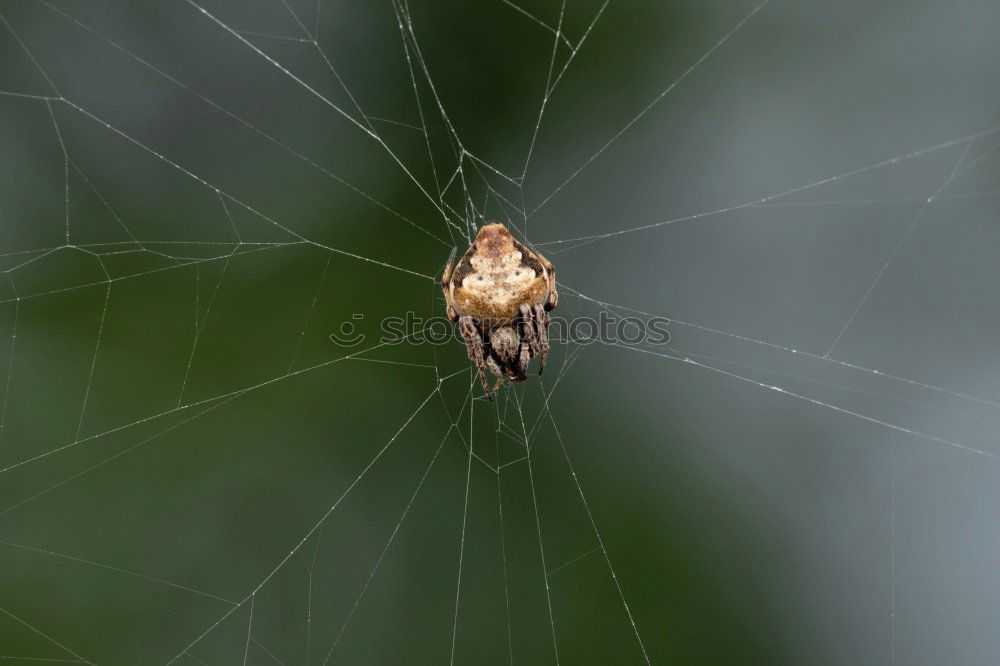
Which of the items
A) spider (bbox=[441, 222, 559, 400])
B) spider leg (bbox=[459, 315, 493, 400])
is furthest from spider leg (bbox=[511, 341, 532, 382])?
spider leg (bbox=[459, 315, 493, 400])

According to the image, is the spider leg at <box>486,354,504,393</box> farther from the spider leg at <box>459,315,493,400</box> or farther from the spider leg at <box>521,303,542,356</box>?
the spider leg at <box>521,303,542,356</box>

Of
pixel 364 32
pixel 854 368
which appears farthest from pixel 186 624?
pixel 854 368

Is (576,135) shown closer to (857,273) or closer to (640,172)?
(640,172)

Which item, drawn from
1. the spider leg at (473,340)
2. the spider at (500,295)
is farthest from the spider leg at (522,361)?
the spider leg at (473,340)

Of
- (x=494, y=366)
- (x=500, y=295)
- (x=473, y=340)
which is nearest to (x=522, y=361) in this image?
(x=494, y=366)

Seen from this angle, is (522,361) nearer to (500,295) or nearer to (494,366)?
(494,366)

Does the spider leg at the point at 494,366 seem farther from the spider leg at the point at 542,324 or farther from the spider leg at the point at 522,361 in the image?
the spider leg at the point at 542,324

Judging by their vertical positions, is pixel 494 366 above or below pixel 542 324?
below
